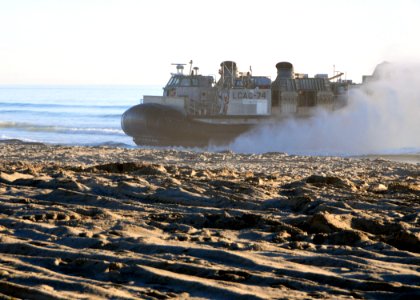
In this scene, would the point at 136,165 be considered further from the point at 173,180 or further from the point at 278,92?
the point at 278,92

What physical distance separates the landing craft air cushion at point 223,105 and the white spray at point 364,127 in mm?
255

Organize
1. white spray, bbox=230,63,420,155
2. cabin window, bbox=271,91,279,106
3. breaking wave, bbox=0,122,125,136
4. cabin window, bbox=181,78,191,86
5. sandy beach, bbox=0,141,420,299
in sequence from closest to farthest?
sandy beach, bbox=0,141,420,299
white spray, bbox=230,63,420,155
cabin window, bbox=271,91,279,106
cabin window, bbox=181,78,191,86
breaking wave, bbox=0,122,125,136

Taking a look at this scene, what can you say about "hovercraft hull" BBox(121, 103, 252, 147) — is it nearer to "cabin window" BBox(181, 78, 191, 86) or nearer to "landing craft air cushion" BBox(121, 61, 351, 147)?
"landing craft air cushion" BBox(121, 61, 351, 147)

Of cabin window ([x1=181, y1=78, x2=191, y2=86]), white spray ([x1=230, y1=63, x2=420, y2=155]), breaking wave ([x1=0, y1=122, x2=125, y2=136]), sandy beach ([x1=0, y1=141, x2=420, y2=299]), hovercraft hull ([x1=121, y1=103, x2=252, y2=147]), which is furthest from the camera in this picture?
breaking wave ([x1=0, y1=122, x2=125, y2=136])

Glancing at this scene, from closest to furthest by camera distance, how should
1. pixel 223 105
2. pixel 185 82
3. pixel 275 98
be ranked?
pixel 223 105 → pixel 275 98 → pixel 185 82

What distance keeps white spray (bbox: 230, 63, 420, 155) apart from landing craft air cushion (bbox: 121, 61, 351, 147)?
25cm

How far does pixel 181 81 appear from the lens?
19.2m

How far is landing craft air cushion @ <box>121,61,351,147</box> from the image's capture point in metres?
17.8

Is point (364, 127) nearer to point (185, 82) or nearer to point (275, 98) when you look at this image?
point (275, 98)

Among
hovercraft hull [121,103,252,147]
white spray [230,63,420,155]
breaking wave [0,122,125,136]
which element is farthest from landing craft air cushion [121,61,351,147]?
breaking wave [0,122,125,136]

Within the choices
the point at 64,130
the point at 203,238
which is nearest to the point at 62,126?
the point at 64,130

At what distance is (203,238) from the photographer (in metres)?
4.69

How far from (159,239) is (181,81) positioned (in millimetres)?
14784

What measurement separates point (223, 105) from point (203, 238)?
551 inches
